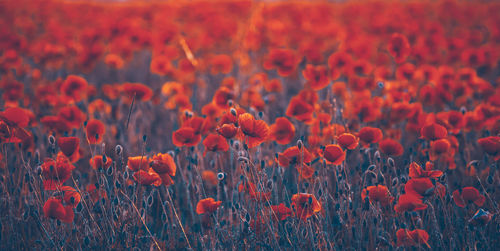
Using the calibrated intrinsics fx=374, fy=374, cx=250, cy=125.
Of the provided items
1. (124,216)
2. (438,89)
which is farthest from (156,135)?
(438,89)

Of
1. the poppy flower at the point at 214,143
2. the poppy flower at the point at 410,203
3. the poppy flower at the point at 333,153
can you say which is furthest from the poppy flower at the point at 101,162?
the poppy flower at the point at 410,203

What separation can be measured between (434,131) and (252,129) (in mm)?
896

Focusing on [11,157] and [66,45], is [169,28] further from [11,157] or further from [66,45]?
[11,157]

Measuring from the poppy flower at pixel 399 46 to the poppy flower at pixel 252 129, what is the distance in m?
1.63

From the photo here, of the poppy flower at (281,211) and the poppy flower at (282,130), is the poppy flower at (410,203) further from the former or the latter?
the poppy flower at (282,130)

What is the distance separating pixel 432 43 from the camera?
4062 mm

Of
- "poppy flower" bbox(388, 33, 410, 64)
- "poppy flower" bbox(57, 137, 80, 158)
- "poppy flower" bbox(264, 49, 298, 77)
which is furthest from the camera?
"poppy flower" bbox(264, 49, 298, 77)

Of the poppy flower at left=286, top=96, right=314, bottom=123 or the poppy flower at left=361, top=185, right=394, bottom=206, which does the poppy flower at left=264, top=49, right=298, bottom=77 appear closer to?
the poppy flower at left=286, top=96, right=314, bottom=123

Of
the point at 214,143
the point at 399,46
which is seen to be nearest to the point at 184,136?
the point at 214,143

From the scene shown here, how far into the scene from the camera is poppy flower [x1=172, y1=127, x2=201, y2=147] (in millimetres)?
1827

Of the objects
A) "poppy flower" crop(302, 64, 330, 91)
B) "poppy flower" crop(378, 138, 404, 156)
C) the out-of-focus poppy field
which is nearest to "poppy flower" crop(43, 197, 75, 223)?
the out-of-focus poppy field

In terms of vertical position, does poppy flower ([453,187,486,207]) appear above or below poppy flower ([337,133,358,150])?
Answer: below

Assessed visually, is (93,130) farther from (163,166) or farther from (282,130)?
(282,130)

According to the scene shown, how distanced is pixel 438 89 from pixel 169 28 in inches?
125
